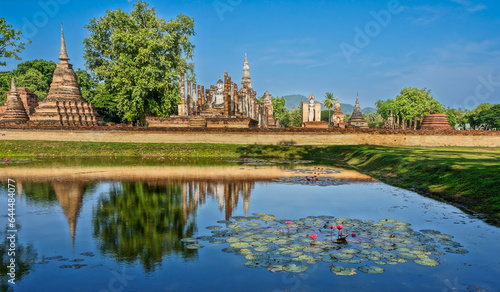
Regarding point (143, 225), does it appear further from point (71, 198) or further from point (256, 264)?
point (71, 198)

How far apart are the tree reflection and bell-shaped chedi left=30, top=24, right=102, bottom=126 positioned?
29723 millimetres

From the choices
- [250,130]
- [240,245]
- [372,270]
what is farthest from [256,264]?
[250,130]

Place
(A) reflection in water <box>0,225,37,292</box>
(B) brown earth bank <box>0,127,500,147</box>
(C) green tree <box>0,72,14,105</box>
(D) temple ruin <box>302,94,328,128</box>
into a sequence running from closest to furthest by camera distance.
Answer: (A) reflection in water <box>0,225,37,292</box>, (B) brown earth bank <box>0,127,500,147</box>, (D) temple ruin <box>302,94,328,128</box>, (C) green tree <box>0,72,14,105</box>

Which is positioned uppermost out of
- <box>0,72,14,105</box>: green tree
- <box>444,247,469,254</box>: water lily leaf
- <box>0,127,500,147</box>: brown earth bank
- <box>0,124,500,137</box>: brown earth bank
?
<box>0,72,14,105</box>: green tree

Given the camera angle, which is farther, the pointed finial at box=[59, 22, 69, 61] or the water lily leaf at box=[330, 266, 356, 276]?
the pointed finial at box=[59, 22, 69, 61]

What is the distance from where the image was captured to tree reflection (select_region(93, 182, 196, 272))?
804cm

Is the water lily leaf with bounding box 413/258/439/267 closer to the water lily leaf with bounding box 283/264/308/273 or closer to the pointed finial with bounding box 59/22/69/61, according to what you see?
the water lily leaf with bounding box 283/264/308/273

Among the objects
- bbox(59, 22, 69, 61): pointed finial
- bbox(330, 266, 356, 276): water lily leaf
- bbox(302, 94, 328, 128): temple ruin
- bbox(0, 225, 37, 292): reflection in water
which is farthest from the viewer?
bbox(302, 94, 328, 128): temple ruin

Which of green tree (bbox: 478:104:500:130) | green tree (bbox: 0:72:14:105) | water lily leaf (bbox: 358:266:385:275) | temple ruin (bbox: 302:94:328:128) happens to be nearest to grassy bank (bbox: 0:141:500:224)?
water lily leaf (bbox: 358:266:385:275)

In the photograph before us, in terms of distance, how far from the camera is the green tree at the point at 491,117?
3373 inches

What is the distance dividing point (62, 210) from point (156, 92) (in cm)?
3354

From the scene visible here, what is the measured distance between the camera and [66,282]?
6562 mm

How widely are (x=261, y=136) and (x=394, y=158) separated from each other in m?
15.7

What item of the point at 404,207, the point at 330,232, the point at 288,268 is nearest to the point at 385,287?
the point at 288,268
